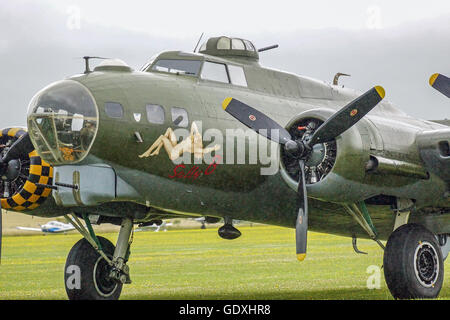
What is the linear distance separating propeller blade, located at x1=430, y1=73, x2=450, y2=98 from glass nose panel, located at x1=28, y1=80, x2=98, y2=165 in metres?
6.88

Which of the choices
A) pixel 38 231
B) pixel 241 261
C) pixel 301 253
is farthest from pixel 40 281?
pixel 38 231

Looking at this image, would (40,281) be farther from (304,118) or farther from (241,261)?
(304,118)

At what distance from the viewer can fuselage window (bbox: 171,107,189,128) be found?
37.3ft

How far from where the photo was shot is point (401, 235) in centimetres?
1209

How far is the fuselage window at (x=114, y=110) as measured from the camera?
1073 cm

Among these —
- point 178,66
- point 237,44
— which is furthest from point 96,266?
point 237,44

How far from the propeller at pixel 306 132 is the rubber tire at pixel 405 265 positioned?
1683mm

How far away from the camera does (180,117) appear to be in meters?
11.4

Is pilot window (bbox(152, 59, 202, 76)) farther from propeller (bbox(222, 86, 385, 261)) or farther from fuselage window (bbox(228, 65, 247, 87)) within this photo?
propeller (bbox(222, 86, 385, 261))

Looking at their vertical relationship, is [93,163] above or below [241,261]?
Answer: above

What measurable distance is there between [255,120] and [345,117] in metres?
1.47

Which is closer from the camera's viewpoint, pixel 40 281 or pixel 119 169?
pixel 119 169

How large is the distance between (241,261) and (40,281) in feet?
30.4

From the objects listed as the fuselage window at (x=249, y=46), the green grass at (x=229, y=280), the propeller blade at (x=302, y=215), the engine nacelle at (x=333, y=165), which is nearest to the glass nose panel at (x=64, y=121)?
the engine nacelle at (x=333, y=165)
